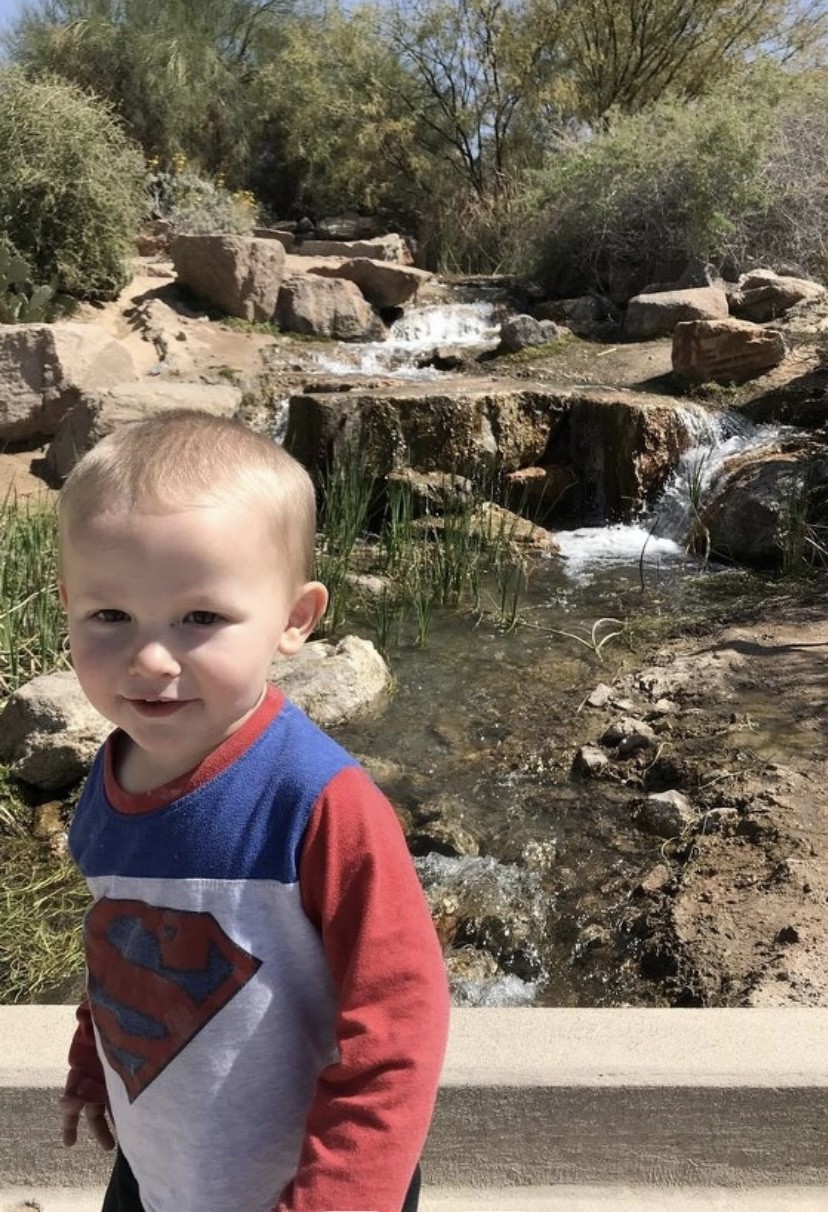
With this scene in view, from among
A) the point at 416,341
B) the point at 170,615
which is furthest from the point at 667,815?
the point at 416,341

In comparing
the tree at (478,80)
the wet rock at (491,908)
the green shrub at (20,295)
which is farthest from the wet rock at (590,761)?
the tree at (478,80)

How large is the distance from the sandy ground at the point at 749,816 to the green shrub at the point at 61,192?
762 centimetres

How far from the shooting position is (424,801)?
3.62m

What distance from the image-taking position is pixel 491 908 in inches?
118

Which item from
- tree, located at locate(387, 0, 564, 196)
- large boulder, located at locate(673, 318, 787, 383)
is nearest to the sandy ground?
large boulder, located at locate(673, 318, 787, 383)

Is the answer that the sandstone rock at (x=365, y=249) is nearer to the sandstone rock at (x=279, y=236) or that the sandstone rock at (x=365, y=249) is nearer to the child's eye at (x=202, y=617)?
the sandstone rock at (x=279, y=236)

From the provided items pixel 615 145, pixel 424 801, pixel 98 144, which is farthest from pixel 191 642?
pixel 615 145

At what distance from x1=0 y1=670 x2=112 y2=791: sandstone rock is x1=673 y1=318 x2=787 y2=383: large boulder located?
6241 mm

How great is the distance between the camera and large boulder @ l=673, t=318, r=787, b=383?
26.9 ft

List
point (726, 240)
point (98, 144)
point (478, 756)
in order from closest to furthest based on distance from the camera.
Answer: point (478, 756) → point (98, 144) → point (726, 240)

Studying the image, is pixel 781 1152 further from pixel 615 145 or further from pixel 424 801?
pixel 615 145

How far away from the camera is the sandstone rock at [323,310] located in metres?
10.4

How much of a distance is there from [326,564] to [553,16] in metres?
15.8

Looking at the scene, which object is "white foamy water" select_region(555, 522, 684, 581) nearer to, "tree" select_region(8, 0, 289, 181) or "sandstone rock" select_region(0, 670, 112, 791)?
"sandstone rock" select_region(0, 670, 112, 791)
